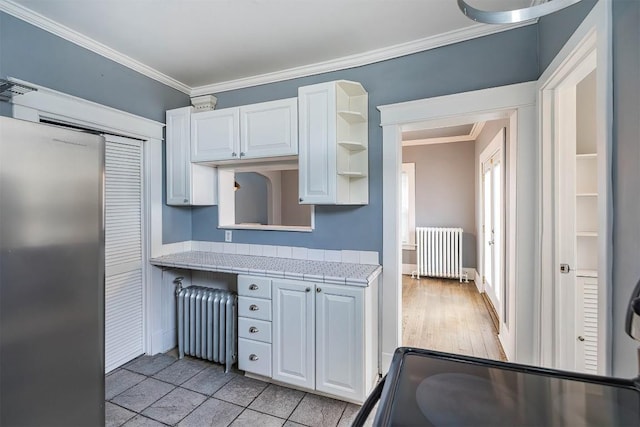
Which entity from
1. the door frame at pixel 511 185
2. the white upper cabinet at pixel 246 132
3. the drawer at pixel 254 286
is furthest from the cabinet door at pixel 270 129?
the drawer at pixel 254 286

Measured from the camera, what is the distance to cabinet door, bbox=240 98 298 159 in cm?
231

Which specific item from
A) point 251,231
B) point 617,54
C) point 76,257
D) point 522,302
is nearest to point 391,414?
point 617,54

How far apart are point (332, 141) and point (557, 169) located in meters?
1.39

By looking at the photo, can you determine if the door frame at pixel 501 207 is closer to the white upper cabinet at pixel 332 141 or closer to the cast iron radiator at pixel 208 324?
the white upper cabinet at pixel 332 141

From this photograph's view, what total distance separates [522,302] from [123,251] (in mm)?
3032

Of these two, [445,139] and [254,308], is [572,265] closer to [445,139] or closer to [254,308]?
[254,308]

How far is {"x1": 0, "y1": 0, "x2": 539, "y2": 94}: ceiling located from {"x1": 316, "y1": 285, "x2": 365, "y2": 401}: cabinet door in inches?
69.3

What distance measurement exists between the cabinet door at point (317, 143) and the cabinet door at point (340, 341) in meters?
0.68

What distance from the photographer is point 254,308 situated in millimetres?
2213

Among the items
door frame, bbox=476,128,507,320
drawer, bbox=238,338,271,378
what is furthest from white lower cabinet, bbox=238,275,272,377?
door frame, bbox=476,128,507,320

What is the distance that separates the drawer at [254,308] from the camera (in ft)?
7.13

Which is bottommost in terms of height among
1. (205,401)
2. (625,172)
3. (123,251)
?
(205,401)

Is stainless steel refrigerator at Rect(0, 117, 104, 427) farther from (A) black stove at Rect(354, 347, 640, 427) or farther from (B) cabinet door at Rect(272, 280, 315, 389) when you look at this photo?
(A) black stove at Rect(354, 347, 640, 427)

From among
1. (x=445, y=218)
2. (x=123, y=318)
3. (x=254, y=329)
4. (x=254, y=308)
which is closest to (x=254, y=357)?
(x=254, y=329)
